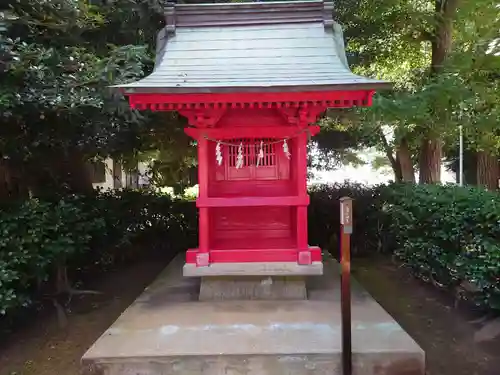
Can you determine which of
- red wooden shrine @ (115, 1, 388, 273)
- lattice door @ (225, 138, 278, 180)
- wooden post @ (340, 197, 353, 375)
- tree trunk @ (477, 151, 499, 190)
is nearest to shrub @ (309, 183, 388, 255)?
red wooden shrine @ (115, 1, 388, 273)

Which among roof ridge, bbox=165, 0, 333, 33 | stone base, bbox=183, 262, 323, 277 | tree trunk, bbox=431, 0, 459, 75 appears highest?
tree trunk, bbox=431, 0, 459, 75

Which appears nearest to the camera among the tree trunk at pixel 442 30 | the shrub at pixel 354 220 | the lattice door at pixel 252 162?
the lattice door at pixel 252 162

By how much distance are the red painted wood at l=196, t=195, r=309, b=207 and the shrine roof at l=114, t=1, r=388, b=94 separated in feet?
4.59

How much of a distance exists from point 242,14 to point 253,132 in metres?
2.14

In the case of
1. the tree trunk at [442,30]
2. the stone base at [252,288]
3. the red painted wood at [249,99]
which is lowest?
the stone base at [252,288]

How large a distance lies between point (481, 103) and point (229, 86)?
5481mm

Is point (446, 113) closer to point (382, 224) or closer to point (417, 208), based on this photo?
point (417, 208)

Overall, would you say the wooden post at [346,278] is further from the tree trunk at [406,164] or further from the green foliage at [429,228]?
the tree trunk at [406,164]

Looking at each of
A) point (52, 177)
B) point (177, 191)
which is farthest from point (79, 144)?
point (177, 191)

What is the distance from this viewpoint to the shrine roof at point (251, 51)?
4594 millimetres

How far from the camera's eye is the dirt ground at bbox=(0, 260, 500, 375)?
4828 mm

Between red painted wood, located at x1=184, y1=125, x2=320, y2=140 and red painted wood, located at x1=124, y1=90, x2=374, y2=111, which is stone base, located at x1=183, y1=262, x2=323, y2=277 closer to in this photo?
red painted wood, located at x1=184, y1=125, x2=320, y2=140

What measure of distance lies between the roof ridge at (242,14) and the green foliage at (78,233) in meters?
3.12

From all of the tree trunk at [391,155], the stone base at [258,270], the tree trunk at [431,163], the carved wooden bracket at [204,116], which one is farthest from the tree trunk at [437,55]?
the stone base at [258,270]
